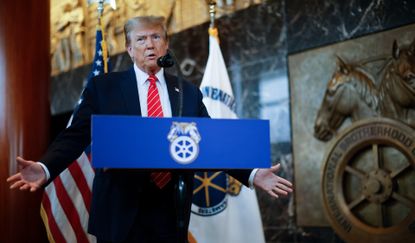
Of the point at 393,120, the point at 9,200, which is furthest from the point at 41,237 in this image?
the point at 393,120

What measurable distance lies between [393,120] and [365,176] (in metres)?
0.52

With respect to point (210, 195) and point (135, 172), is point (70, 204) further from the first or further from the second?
point (135, 172)

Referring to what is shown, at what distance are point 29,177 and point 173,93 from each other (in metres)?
0.78

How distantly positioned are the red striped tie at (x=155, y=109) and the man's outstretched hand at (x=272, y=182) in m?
0.42

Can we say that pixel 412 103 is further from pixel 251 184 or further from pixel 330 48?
pixel 251 184

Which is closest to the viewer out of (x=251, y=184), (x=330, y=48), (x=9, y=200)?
(x=251, y=184)

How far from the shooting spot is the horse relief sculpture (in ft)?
14.5

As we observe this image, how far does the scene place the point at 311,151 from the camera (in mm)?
5121

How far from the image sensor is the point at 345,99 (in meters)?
4.86

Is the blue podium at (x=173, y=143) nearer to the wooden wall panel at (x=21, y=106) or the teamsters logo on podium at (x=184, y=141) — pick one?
the teamsters logo on podium at (x=184, y=141)

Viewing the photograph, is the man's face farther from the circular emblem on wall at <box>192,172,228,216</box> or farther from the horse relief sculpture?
the horse relief sculpture

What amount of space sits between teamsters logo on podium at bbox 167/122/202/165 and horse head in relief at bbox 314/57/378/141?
111 inches

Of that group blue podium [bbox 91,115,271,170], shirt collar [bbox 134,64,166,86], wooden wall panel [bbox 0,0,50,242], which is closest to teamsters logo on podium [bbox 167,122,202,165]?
blue podium [bbox 91,115,271,170]

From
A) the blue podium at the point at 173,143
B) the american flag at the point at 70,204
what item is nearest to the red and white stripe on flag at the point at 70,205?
the american flag at the point at 70,204
